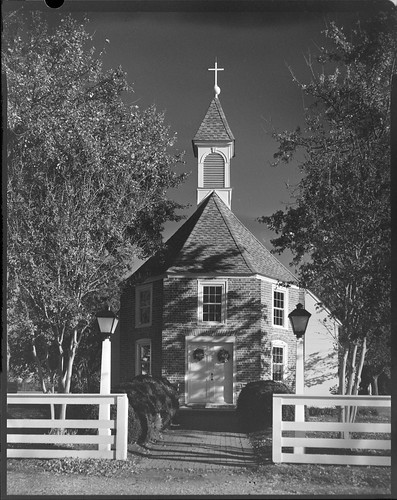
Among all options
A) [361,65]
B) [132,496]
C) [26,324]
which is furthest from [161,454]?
[361,65]

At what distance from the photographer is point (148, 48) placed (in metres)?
7.38

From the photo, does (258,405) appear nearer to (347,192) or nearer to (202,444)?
(202,444)

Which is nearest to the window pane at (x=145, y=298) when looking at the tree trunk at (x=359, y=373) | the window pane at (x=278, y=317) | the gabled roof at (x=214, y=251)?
the gabled roof at (x=214, y=251)

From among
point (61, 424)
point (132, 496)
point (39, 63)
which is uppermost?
point (39, 63)

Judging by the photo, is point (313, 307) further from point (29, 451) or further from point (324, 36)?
point (29, 451)

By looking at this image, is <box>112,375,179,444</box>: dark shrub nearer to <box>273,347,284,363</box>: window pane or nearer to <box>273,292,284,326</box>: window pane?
<box>273,347,284,363</box>: window pane

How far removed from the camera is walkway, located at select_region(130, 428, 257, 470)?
23.0ft

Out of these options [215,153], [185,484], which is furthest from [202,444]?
[215,153]

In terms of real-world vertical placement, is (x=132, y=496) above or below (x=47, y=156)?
below

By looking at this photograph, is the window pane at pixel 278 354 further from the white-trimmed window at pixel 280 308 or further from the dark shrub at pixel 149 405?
the dark shrub at pixel 149 405

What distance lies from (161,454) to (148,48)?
414cm

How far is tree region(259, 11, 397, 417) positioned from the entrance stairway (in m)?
1.20

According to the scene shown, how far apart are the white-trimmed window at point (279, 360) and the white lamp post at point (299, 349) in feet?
0.42

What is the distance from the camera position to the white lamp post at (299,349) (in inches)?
284
